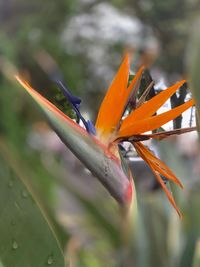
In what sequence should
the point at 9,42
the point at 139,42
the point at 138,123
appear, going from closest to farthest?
the point at 138,123, the point at 9,42, the point at 139,42

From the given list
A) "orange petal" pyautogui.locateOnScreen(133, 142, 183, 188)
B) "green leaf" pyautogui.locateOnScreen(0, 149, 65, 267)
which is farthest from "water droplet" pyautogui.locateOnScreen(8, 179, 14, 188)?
"orange petal" pyautogui.locateOnScreen(133, 142, 183, 188)

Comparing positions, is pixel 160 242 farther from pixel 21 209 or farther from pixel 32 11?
pixel 32 11

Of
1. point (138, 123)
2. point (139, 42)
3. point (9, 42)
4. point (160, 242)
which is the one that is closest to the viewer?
point (138, 123)

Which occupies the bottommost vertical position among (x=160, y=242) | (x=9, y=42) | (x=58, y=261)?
(x=160, y=242)

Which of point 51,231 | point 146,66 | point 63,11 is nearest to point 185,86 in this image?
point 146,66

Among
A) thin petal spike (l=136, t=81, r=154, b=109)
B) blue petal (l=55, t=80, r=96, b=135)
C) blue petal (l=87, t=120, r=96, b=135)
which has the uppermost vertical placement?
blue petal (l=55, t=80, r=96, b=135)

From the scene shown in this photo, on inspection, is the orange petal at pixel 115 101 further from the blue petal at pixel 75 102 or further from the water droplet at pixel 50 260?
the water droplet at pixel 50 260

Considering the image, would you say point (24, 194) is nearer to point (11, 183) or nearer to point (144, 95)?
point (11, 183)

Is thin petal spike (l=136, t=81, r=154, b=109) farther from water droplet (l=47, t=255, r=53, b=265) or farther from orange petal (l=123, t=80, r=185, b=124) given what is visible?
water droplet (l=47, t=255, r=53, b=265)
